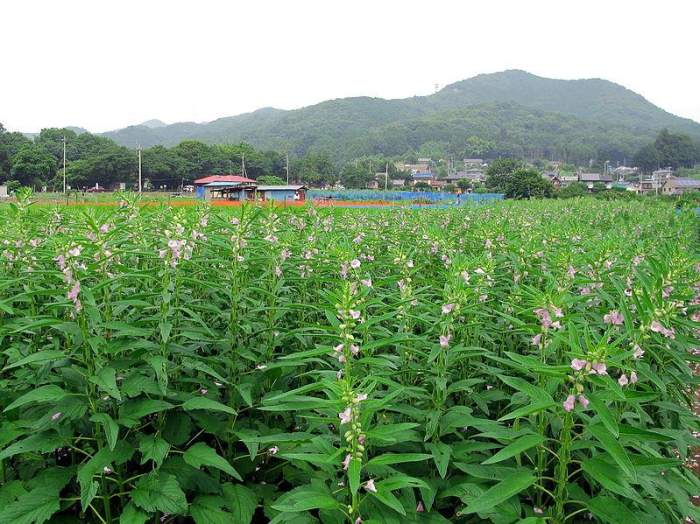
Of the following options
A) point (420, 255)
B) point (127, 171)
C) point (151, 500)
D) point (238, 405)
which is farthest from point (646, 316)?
point (127, 171)

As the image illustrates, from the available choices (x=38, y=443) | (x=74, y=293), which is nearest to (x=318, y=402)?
(x=74, y=293)

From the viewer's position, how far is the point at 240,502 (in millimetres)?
2678

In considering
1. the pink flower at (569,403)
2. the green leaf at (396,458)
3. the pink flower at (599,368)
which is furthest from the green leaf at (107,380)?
the pink flower at (599,368)

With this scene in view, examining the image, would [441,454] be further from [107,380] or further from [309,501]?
[107,380]

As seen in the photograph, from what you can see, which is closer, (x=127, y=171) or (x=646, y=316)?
(x=646, y=316)

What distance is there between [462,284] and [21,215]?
3.35m

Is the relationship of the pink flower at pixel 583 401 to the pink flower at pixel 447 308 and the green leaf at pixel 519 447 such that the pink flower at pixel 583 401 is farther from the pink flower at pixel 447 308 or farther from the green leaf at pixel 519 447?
the pink flower at pixel 447 308

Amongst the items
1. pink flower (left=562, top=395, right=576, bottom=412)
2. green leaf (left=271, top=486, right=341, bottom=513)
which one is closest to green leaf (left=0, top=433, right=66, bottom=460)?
green leaf (left=271, top=486, right=341, bottom=513)

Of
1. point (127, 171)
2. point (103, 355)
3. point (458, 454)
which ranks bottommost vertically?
point (458, 454)

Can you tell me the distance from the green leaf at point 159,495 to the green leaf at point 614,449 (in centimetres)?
183

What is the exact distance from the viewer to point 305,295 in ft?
12.9

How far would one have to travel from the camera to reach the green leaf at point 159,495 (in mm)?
2355

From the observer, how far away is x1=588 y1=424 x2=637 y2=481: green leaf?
1743mm

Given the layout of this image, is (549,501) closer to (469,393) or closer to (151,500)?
(469,393)
